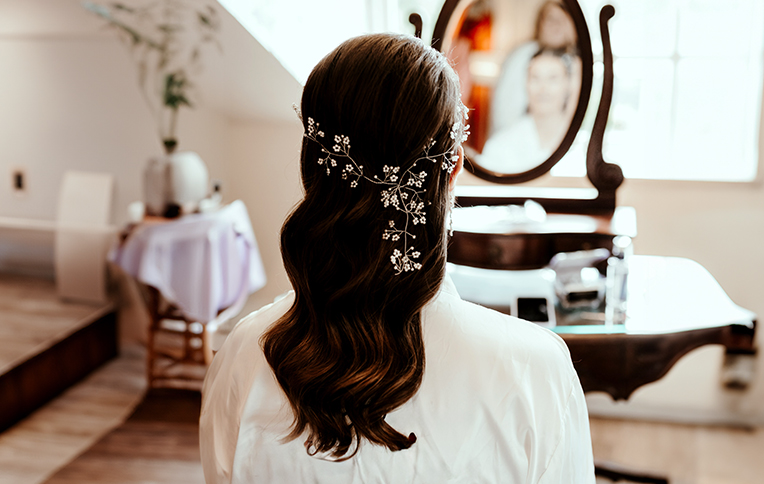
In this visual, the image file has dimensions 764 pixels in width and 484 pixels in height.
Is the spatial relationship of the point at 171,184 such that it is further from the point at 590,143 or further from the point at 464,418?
the point at 464,418

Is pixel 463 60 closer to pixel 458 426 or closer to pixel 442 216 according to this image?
pixel 442 216

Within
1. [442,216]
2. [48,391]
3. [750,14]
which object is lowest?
[48,391]

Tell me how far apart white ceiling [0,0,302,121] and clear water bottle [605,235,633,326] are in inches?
52.5

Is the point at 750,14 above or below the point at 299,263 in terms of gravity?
above

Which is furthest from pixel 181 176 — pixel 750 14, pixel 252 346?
pixel 750 14

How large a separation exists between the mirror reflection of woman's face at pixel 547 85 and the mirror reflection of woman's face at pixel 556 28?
4 cm

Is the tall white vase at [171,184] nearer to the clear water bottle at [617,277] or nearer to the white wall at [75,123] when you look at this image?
the white wall at [75,123]

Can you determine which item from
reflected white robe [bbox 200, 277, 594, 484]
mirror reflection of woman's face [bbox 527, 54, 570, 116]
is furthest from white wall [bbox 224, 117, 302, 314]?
reflected white robe [bbox 200, 277, 594, 484]

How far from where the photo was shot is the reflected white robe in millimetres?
725

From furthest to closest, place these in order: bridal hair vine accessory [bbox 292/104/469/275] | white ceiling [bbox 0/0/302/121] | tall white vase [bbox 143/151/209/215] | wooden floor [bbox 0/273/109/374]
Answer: tall white vase [bbox 143/151/209/215], wooden floor [bbox 0/273/109/374], white ceiling [bbox 0/0/302/121], bridal hair vine accessory [bbox 292/104/469/275]

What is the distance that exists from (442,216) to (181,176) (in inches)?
73.0

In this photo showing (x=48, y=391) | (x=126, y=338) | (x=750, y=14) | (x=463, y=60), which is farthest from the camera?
(x=126, y=338)

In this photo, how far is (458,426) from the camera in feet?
2.39

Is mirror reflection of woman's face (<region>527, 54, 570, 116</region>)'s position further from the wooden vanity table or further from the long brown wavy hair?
the long brown wavy hair
